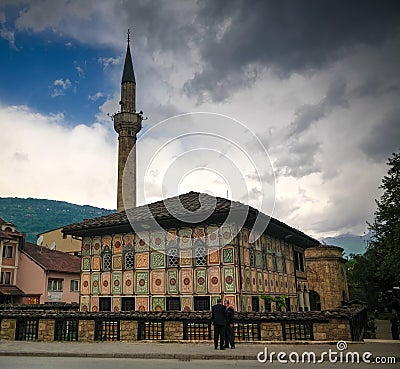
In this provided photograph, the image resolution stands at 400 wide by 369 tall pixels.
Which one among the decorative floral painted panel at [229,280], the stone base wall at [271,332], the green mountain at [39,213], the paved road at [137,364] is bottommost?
the paved road at [137,364]

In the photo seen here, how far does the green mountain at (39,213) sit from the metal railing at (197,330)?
10737 cm

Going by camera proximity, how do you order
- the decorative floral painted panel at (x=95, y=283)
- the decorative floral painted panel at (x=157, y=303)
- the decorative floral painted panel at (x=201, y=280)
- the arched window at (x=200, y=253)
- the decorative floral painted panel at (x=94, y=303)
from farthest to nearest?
the decorative floral painted panel at (x=95, y=283) → the decorative floral painted panel at (x=94, y=303) → the decorative floral painted panel at (x=157, y=303) → the arched window at (x=200, y=253) → the decorative floral painted panel at (x=201, y=280)

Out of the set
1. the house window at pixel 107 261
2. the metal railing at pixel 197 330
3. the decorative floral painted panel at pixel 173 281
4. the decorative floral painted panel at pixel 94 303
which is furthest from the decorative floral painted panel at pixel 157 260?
the metal railing at pixel 197 330

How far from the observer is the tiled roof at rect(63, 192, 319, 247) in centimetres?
1716

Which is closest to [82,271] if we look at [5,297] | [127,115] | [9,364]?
[9,364]

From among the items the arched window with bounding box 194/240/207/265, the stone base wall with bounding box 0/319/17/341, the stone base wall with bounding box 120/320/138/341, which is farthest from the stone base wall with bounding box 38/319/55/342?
the arched window with bounding box 194/240/207/265

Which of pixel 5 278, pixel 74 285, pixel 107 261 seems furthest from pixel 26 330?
pixel 74 285

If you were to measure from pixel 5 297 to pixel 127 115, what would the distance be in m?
18.6

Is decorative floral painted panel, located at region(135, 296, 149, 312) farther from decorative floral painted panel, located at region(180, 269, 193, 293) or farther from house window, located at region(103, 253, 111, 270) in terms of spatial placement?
house window, located at region(103, 253, 111, 270)

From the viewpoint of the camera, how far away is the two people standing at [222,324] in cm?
1077

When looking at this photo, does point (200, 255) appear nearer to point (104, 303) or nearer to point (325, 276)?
point (104, 303)

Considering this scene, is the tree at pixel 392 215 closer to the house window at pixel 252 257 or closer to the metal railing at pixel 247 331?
the house window at pixel 252 257

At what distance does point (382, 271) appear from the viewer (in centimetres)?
2584

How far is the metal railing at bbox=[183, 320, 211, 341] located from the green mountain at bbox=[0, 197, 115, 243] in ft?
352
